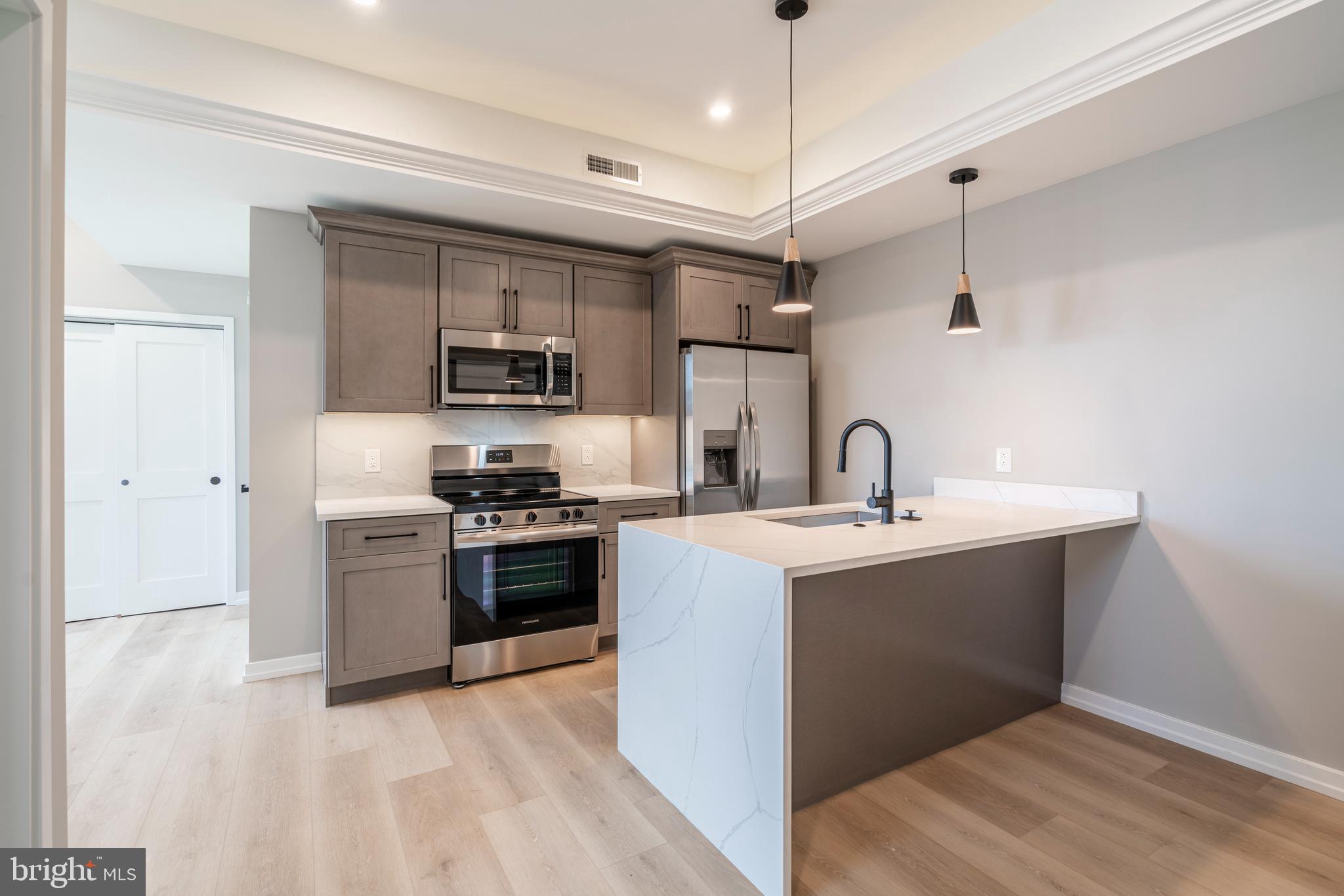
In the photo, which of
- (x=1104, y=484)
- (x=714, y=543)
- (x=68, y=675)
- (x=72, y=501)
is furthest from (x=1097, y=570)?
(x=72, y=501)

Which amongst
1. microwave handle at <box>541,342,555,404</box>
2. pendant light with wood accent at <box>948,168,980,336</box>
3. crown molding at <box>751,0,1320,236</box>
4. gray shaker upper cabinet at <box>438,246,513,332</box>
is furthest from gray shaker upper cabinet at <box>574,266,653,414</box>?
pendant light with wood accent at <box>948,168,980,336</box>

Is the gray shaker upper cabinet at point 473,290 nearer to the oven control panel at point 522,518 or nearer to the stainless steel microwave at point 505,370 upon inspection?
the stainless steel microwave at point 505,370

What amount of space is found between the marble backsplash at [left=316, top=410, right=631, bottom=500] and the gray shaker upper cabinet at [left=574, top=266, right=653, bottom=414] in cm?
31

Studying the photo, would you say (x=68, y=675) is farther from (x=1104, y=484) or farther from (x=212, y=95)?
(x=1104, y=484)

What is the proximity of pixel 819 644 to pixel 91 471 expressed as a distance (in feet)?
15.9

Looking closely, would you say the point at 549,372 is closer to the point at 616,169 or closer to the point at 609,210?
the point at 609,210

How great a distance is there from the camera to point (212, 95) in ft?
8.14

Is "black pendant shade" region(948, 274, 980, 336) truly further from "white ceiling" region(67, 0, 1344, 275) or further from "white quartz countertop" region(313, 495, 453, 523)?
"white quartz countertop" region(313, 495, 453, 523)

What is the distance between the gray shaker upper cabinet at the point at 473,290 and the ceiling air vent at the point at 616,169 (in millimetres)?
700

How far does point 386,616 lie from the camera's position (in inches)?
120

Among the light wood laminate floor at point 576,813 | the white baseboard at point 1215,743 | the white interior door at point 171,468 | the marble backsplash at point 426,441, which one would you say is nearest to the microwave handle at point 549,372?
the marble backsplash at point 426,441

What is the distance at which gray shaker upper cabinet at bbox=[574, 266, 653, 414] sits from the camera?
3.85 meters

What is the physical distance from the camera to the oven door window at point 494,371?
11.3 ft

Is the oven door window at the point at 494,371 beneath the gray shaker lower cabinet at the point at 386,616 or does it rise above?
above
